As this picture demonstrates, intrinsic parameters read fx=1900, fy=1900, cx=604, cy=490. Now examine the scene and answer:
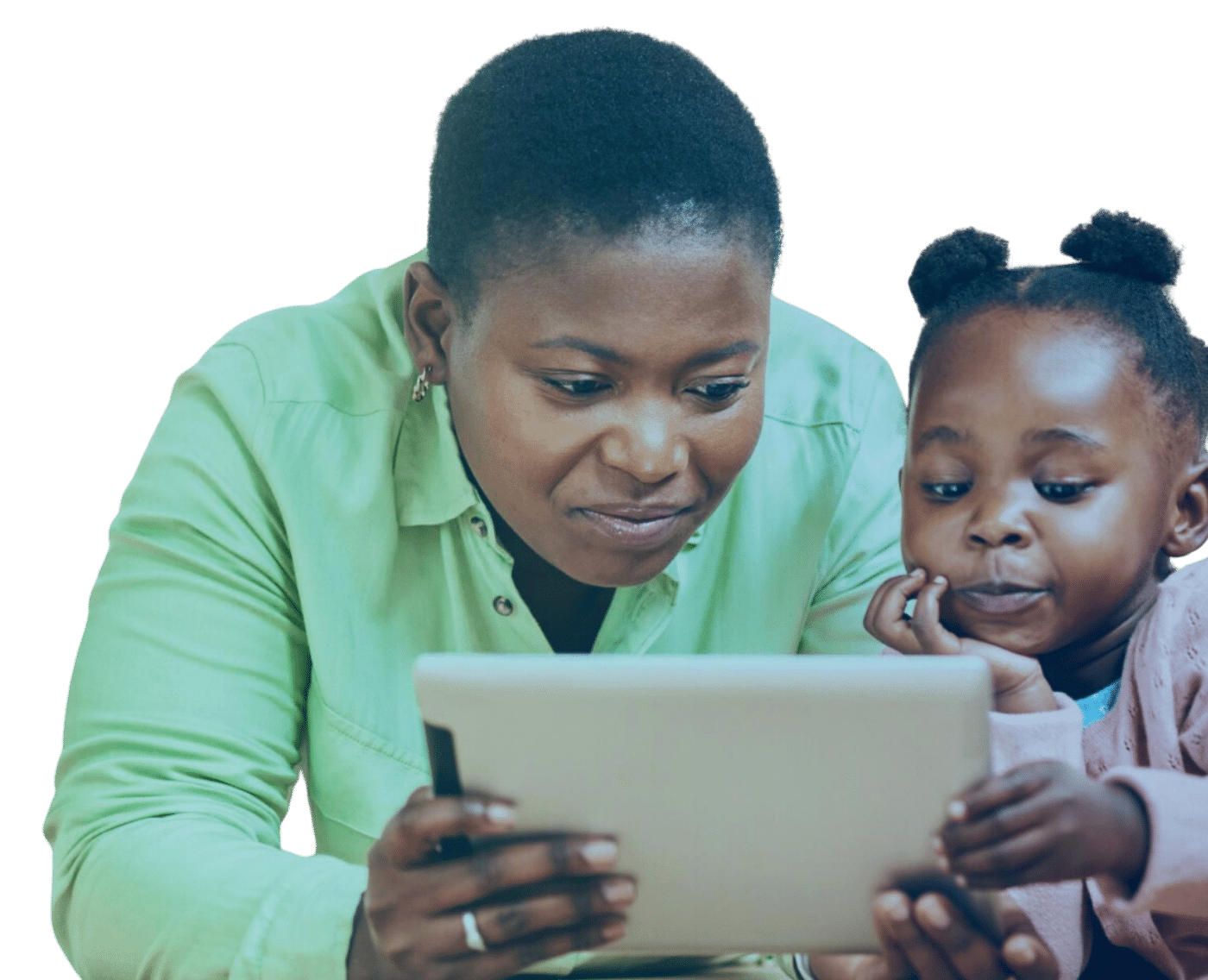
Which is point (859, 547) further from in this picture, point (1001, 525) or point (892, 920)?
point (892, 920)

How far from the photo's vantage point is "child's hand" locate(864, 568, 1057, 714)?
248 centimetres

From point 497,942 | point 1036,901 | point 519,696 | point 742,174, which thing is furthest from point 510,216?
point 1036,901

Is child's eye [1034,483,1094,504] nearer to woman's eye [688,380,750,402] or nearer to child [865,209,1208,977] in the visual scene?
child [865,209,1208,977]

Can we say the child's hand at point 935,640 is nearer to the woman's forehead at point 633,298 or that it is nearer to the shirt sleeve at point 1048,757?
the shirt sleeve at point 1048,757

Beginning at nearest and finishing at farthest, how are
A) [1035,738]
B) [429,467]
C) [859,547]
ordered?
[1035,738], [429,467], [859,547]

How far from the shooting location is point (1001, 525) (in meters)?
2.52

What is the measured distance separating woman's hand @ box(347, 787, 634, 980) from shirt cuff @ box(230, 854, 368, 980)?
0.65ft

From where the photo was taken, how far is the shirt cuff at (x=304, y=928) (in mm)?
2402

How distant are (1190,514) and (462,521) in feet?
3.44

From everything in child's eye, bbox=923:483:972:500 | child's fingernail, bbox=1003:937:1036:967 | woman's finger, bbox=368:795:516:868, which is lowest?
child's fingernail, bbox=1003:937:1036:967

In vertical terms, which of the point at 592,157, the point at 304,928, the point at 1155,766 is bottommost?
the point at 304,928

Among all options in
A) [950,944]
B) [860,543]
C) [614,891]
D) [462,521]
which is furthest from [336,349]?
[950,944]

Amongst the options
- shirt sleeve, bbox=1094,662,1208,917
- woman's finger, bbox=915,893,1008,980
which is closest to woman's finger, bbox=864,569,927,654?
shirt sleeve, bbox=1094,662,1208,917

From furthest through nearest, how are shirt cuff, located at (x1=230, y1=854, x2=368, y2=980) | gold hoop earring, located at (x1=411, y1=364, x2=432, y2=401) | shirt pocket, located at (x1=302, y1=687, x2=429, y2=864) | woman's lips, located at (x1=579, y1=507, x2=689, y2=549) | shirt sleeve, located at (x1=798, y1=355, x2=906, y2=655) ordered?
shirt sleeve, located at (x1=798, y1=355, x2=906, y2=655) < shirt pocket, located at (x1=302, y1=687, x2=429, y2=864) < gold hoop earring, located at (x1=411, y1=364, x2=432, y2=401) < woman's lips, located at (x1=579, y1=507, x2=689, y2=549) < shirt cuff, located at (x1=230, y1=854, x2=368, y2=980)
